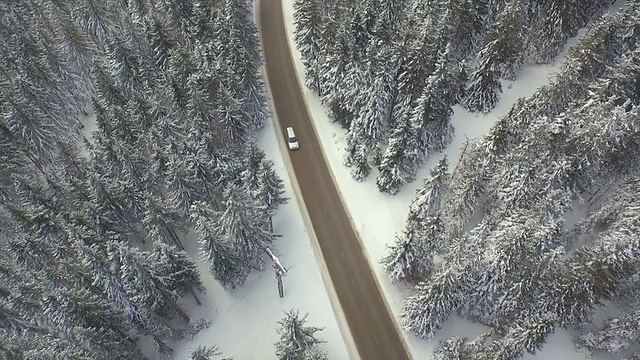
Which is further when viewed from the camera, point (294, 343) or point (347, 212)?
point (347, 212)

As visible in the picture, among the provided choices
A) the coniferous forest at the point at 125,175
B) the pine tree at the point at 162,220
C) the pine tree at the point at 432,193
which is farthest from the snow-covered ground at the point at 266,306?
the pine tree at the point at 432,193

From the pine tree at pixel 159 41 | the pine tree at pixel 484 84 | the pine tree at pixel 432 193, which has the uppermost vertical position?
the pine tree at pixel 159 41

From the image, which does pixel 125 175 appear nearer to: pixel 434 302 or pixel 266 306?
pixel 266 306

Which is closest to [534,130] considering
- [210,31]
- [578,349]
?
[578,349]

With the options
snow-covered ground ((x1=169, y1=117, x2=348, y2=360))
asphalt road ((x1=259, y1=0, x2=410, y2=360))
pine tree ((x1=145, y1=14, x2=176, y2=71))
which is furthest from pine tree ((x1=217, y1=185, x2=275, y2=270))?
pine tree ((x1=145, y1=14, x2=176, y2=71))

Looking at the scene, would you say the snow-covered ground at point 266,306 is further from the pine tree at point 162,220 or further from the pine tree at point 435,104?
the pine tree at point 435,104

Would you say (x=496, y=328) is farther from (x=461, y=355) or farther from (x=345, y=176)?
(x=345, y=176)

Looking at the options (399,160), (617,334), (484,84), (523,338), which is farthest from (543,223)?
(484,84)
